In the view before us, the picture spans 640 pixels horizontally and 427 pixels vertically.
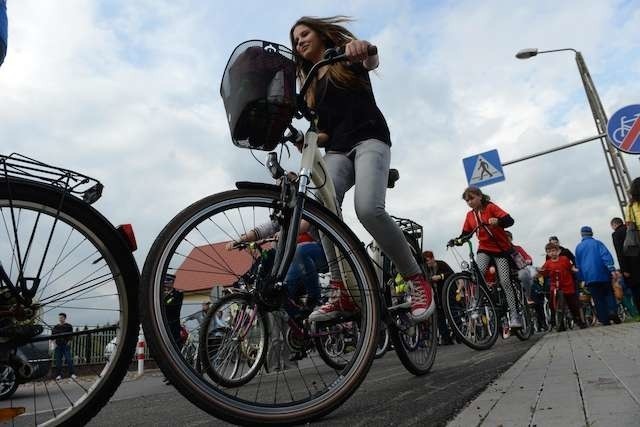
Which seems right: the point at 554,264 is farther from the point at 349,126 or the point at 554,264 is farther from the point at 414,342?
the point at 349,126

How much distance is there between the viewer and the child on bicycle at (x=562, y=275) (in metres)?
11.0

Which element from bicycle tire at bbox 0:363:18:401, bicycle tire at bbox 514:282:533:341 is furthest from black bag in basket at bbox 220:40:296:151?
bicycle tire at bbox 514:282:533:341

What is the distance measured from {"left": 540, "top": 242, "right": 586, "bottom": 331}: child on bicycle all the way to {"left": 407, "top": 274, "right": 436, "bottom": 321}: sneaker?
8.34m

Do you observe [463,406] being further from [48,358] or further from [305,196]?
[48,358]

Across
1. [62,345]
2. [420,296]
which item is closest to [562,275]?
[420,296]

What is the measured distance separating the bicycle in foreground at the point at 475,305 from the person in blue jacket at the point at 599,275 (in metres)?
3.43

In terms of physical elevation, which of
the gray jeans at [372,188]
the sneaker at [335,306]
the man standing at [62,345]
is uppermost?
the gray jeans at [372,188]

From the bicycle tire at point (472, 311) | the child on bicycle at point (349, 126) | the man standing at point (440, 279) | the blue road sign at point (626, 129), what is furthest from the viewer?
the man standing at point (440, 279)

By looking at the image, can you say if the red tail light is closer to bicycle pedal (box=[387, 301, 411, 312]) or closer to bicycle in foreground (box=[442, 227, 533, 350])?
bicycle pedal (box=[387, 301, 411, 312])

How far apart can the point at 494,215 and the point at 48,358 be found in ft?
19.0

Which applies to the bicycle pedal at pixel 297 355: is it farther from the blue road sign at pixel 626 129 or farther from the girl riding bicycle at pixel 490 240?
the blue road sign at pixel 626 129

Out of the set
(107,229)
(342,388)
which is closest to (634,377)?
(342,388)

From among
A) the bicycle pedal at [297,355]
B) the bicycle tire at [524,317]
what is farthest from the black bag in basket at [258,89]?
the bicycle tire at [524,317]

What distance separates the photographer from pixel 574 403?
190 cm
